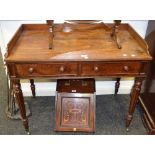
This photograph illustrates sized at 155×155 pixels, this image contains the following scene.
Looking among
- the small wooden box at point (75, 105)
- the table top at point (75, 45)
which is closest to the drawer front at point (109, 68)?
the table top at point (75, 45)

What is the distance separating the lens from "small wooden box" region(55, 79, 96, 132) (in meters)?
1.47

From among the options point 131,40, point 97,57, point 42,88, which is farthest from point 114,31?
point 42,88

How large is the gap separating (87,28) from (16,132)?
915 mm

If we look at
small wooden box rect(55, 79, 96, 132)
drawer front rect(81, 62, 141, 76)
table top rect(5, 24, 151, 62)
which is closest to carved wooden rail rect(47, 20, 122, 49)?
table top rect(5, 24, 151, 62)

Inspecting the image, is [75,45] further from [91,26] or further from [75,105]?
[75,105]

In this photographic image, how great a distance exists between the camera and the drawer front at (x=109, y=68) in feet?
3.74

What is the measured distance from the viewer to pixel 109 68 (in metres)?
1.16

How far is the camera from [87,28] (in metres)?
1.40

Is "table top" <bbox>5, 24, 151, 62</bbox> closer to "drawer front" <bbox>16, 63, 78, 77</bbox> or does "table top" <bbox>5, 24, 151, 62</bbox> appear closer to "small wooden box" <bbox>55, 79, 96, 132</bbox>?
"drawer front" <bbox>16, 63, 78, 77</bbox>

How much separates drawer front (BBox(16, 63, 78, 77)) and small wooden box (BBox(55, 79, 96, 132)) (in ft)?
1.16

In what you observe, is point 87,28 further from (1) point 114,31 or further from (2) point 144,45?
(2) point 144,45

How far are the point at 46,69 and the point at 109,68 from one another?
36cm
